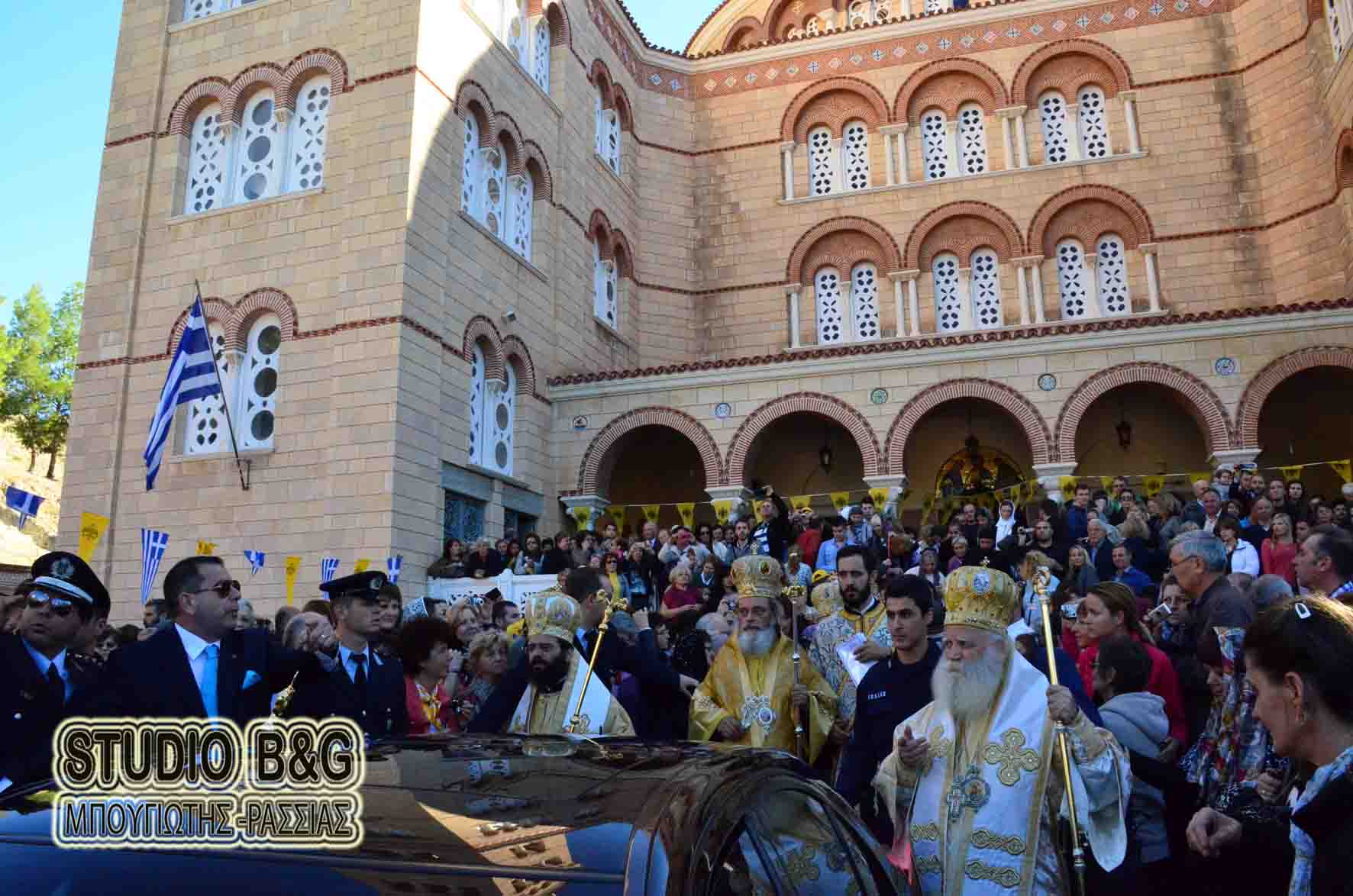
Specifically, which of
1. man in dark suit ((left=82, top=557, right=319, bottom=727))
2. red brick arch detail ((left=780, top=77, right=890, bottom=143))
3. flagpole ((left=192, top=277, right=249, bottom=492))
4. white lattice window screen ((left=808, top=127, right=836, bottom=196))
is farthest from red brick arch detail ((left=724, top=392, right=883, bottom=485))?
man in dark suit ((left=82, top=557, right=319, bottom=727))

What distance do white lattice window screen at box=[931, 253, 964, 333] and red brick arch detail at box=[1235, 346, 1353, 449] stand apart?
238 inches

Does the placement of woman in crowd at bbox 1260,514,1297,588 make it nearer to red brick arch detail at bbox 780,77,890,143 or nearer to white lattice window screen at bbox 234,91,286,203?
white lattice window screen at bbox 234,91,286,203

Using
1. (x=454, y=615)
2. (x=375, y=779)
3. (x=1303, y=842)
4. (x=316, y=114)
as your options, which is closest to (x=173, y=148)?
(x=316, y=114)

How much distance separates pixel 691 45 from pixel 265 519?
1815 centimetres

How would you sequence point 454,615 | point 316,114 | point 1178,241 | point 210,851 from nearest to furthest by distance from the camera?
point 210,851, point 454,615, point 316,114, point 1178,241

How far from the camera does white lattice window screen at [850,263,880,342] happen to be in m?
21.7

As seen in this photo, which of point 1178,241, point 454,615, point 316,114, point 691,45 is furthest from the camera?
point 691,45

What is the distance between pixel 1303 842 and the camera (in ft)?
7.19

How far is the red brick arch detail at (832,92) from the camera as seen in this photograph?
2241cm

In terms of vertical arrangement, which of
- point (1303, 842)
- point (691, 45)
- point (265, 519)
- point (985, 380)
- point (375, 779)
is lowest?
point (1303, 842)

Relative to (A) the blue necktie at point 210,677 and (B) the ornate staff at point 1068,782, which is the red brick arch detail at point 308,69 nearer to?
(A) the blue necktie at point 210,677

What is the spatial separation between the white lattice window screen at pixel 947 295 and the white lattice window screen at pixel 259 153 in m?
12.6

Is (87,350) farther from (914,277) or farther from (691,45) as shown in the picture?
(691,45)

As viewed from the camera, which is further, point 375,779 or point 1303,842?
point 375,779
